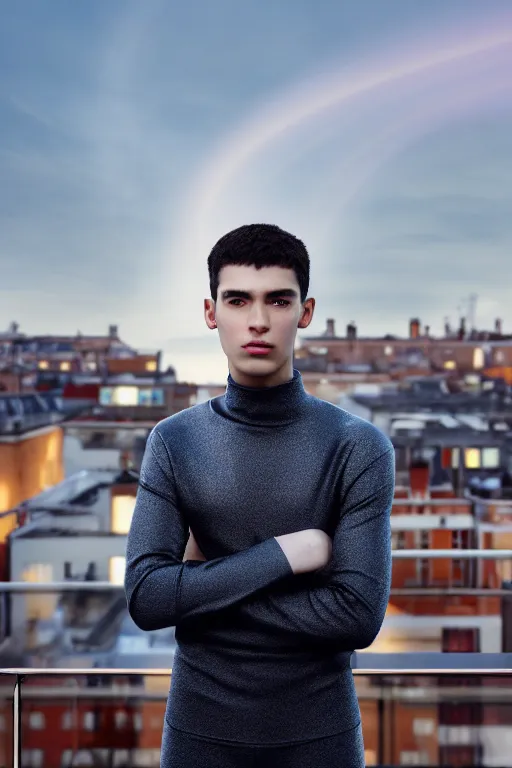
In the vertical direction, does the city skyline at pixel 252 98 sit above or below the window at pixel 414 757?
above

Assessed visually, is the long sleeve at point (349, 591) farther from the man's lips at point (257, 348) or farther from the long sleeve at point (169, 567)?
the man's lips at point (257, 348)

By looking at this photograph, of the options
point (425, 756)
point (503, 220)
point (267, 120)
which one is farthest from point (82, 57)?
point (425, 756)

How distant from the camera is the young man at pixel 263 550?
0.85 metres

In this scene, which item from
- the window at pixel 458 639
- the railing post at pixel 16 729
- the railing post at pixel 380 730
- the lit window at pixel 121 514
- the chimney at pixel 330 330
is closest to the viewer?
the railing post at pixel 16 729

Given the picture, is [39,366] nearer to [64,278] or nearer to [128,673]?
[64,278]

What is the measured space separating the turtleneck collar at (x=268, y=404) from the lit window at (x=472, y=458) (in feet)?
29.5

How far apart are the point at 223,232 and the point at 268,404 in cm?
23

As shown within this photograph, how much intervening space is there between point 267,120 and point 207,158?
0.90 metres

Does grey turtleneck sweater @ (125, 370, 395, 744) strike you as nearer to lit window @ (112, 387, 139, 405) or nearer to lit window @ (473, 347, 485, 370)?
lit window @ (112, 387, 139, 405)

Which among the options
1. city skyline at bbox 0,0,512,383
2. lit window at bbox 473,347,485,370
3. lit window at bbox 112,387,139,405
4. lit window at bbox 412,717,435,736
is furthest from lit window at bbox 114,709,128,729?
lit window at bbox 473,347,485,370

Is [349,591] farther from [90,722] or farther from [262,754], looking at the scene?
[90,722]

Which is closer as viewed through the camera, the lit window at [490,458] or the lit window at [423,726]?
the lit window at [423,726]

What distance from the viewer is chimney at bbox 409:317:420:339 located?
25.3 meters

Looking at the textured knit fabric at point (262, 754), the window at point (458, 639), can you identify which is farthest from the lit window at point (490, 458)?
the textured knit fabric at point (262, 754)
